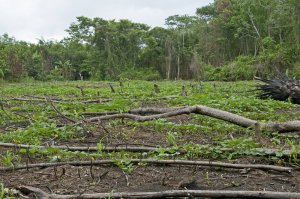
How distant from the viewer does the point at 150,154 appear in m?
4.67

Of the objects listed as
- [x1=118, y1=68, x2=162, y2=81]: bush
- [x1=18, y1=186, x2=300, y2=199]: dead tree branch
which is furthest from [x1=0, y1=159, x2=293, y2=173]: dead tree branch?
[x1=118, y1=68, x2=162, y2=81]: bush

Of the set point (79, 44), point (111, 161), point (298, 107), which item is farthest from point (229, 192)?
point (79, 44)

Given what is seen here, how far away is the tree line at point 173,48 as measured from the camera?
3562 cm

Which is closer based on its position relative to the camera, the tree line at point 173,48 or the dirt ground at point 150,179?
the dirt ground at point 150,179

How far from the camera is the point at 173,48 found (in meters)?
46.8

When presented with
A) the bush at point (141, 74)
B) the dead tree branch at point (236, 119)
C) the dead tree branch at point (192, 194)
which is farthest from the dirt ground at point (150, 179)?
the bush at point (141, 74)

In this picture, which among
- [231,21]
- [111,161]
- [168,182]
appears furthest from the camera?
[231,21]

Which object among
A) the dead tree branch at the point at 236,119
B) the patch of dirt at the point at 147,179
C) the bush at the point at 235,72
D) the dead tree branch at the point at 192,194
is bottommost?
the patch of dirt at the point at 147,179

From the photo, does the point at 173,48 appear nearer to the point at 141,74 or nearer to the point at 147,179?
the point at 141,74

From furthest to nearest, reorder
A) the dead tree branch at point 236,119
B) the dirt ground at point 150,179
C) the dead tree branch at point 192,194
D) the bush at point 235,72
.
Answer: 1. the bush at point 235,72
2. the dead tree branch at point 236,119
3. the dirt ground at point 150,179
4. the dead tree branch at point 192,194

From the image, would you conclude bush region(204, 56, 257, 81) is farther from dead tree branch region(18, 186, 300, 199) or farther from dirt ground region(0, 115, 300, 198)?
dead tree branch region(18, 186, 300, 199)

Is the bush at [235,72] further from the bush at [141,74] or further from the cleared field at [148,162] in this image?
the cleared field at [148,162]

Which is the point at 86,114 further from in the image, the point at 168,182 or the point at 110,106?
the point at 168,182

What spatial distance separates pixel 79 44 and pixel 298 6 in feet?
110
